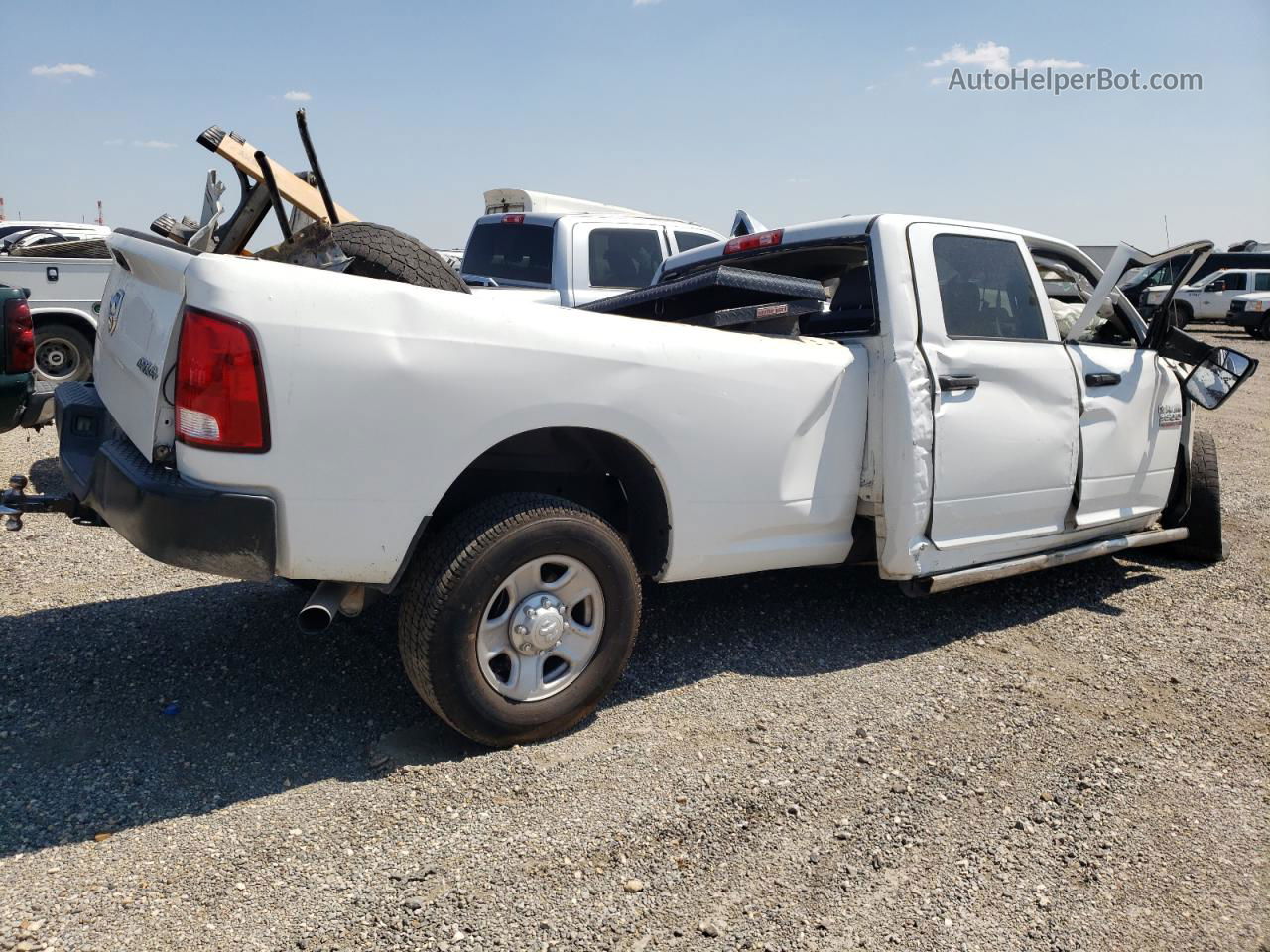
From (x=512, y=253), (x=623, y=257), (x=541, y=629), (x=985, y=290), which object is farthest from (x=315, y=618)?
(x=512, y=253)

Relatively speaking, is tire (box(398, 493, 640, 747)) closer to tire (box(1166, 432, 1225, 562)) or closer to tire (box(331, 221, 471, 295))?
tire (box(331, 221, 471, 295))

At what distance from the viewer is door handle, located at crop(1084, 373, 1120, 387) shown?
15.4 ft

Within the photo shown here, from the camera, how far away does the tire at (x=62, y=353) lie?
380 inches

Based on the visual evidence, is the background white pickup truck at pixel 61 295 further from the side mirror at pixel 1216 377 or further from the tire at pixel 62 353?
the side mirror at pixel 1216 377

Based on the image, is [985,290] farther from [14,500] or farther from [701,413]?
[14,500]

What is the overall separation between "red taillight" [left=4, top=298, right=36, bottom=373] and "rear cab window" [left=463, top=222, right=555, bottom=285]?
469 cm

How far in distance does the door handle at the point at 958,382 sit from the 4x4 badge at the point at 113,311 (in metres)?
3.17

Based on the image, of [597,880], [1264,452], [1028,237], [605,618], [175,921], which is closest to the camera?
[175,921]

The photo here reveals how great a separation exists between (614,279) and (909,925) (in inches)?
264

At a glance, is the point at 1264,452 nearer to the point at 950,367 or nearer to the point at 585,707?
the point at 950,367

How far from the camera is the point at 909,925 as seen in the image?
8.15 ft

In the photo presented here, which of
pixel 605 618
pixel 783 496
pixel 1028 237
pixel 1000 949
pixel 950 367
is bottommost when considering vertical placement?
pixel 1000 949

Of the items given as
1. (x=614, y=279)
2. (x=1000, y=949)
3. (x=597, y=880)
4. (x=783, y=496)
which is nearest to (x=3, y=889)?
(x=597, y=880)

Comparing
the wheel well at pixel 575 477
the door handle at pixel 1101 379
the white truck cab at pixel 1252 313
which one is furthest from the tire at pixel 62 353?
the white truck cab at pixel 1252 313
